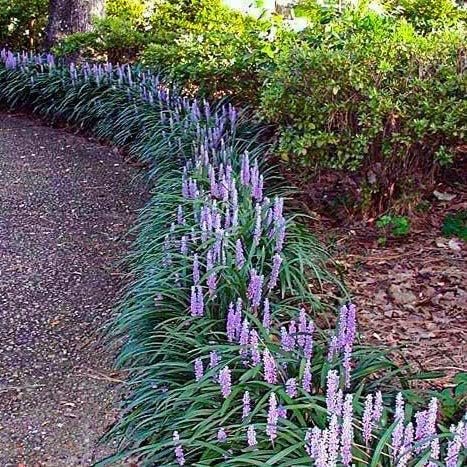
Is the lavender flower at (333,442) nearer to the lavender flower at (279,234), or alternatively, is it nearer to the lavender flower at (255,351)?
the lavender flower at (255,351)

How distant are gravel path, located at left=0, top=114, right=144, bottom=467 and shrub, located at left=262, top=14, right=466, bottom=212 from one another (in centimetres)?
134

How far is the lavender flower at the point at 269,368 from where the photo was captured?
2.34 meters

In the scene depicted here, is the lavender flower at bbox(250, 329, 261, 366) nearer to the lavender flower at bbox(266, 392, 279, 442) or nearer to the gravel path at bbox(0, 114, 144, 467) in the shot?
the lavender flower at bbox(266, 392, 279, 442)

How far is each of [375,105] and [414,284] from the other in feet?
3.09

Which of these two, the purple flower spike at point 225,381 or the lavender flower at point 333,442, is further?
the purple flower spike at point 225,381

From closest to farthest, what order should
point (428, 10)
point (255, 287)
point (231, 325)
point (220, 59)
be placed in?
point (231, 325)
point (255, 287)
point (220, 59)
point (428, 10)

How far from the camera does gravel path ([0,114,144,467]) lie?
9.64ft

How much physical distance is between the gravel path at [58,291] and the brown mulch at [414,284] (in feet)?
4.04

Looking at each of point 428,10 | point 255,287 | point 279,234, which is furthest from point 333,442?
point 428,10

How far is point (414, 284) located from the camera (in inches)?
151

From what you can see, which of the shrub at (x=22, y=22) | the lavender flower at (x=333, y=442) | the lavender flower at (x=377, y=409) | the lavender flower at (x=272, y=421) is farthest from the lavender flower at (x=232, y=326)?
the shrub at (x=22, y=22)

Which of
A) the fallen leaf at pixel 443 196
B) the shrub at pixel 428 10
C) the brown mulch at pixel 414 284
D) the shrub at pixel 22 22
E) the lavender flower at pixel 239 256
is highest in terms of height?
the shrub at pixel 428 10

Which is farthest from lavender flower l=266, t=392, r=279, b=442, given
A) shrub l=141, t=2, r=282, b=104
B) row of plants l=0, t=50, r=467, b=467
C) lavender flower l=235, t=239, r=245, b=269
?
shrub l=141, t=2, r=282, b=104

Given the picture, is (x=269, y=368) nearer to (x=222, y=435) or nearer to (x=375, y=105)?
(x=222, y=435)
